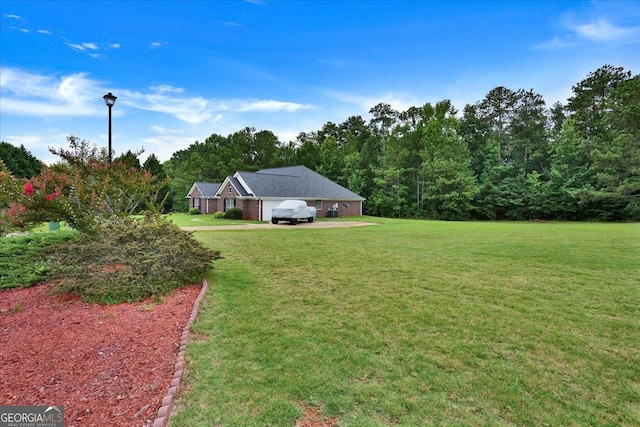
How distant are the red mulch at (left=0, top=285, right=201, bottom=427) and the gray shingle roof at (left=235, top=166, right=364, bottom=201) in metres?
19.3

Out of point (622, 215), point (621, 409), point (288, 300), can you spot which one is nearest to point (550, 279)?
point (621, 409)

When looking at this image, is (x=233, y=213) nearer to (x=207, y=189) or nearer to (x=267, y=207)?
(x=267, y=207)

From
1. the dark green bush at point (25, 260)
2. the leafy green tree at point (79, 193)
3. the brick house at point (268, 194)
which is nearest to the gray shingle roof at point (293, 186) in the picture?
the brick house at point (268, 194)

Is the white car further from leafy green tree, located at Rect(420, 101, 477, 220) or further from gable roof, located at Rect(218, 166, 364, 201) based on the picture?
leafy green tree, located at Rect(420, 101, 477, 220)

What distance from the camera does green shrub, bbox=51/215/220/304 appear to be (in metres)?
4.85

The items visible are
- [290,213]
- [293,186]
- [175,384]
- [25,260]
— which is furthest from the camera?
[293,186]

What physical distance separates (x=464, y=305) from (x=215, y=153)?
4361 cm

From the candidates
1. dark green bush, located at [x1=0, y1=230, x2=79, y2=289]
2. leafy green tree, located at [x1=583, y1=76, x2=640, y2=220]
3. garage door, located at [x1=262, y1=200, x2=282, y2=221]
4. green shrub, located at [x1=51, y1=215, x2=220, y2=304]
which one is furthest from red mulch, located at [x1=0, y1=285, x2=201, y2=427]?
leafy green tree, located at [x1=583, y1=76, x2=640, y2=220]

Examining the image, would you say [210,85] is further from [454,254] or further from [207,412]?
[207,412]

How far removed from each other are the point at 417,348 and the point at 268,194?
21694 mm

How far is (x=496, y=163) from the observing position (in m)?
34.5

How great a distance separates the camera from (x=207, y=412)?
2.32 metres

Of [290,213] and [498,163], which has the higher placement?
[498,163]

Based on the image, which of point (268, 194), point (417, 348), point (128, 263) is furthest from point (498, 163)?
point (128, 263)
